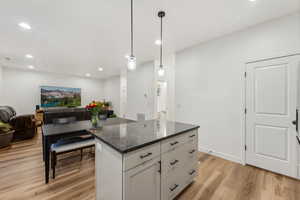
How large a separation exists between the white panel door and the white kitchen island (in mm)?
1663

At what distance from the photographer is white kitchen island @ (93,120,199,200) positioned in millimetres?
1091

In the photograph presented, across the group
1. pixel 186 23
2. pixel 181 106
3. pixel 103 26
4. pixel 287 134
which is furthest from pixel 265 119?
pixel 103 26

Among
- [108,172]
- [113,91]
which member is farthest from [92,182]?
[113,91]

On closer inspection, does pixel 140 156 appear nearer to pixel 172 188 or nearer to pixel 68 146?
pixel 172 188

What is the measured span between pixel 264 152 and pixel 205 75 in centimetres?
192

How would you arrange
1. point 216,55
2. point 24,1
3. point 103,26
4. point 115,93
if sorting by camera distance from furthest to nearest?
point 115,93, point 216,55, point 103,26, point 24,1

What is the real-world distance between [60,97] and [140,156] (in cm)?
786

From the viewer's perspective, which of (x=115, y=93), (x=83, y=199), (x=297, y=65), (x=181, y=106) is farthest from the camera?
(x=115, y=93)

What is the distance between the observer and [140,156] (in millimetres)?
1171

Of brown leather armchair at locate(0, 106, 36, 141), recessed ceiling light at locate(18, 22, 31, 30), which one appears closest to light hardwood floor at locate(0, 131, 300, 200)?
brown leather armchair at locate(0, 106, 36, 141)

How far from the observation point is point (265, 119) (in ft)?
7.61

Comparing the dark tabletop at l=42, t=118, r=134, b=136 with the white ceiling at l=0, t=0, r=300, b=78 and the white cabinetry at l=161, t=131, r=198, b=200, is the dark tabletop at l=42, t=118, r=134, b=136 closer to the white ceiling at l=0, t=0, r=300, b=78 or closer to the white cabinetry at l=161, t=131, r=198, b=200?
the white cabinetry at l=161, t=131, r=198, b=200

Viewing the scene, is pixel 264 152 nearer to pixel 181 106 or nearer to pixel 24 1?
pixel 181 106

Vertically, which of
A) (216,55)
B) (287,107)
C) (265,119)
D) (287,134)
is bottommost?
(287,134)
